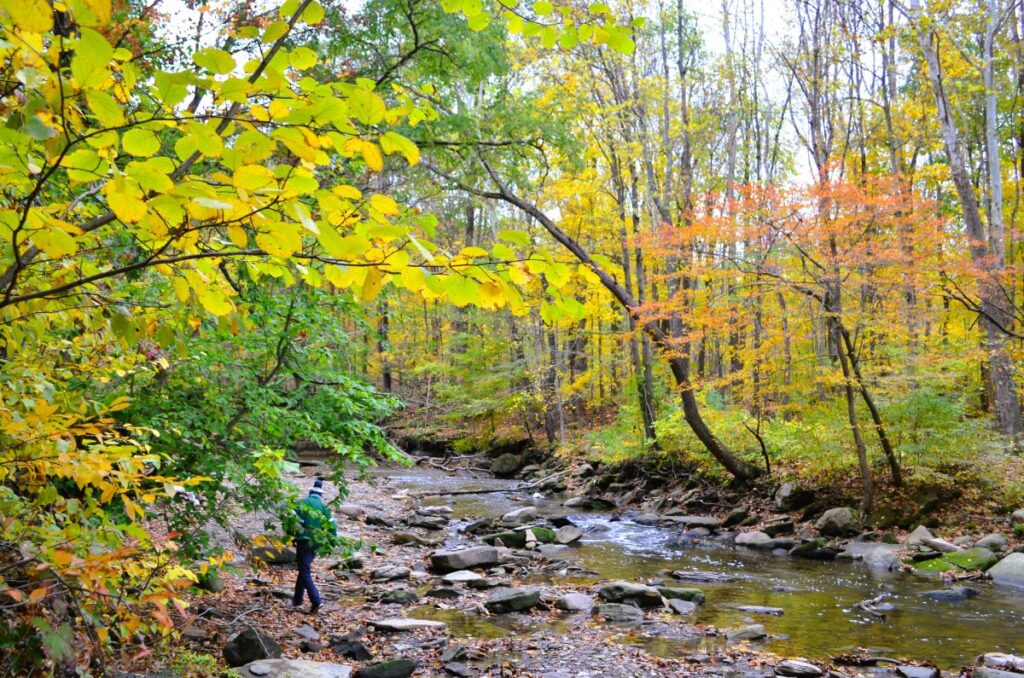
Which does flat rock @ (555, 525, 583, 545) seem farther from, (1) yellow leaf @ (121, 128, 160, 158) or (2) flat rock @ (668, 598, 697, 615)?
(1) yellow leaf @ (121, 128, 160, 158)

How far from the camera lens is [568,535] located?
37.6ft

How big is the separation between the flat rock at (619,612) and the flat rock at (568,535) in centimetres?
399

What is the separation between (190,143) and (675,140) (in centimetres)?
1912

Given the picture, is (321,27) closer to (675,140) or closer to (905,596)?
(905,596)

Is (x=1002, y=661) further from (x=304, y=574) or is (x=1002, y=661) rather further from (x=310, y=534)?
(x=304, y=574)

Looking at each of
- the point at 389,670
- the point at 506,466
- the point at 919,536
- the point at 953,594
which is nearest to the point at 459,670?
the point at 389,670

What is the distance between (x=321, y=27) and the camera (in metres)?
6.88

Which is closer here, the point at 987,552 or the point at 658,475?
the point at 987,552

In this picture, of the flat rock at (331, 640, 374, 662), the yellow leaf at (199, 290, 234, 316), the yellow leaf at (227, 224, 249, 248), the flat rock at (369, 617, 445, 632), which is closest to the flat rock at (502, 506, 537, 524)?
the flat rock at (369, 617, 445, 632)

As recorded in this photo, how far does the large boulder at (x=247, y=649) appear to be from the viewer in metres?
4.80

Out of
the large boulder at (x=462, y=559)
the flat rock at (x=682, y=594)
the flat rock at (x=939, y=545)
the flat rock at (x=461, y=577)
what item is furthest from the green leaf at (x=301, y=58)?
the flat rock at (x=939, y=545)

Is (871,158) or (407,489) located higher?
(871,158)

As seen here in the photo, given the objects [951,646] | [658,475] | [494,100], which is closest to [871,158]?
[658,475]

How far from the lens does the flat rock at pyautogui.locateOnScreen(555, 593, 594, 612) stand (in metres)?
7.28
